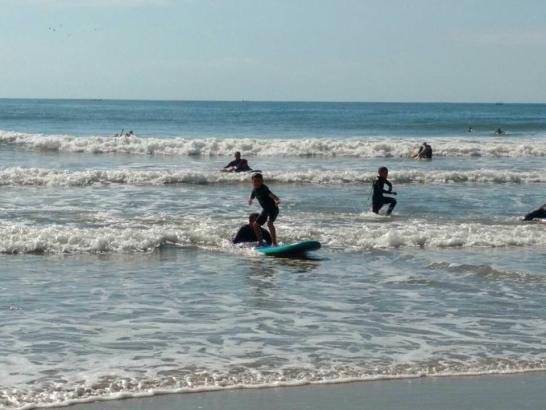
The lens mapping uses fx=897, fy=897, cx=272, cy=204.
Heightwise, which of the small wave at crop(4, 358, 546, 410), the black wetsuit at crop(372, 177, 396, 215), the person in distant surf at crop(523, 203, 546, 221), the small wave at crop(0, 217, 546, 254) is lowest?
the small wave at crop(4, 358, 546, 410)

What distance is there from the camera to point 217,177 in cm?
3152

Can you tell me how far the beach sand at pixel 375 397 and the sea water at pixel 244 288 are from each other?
25 centimetres

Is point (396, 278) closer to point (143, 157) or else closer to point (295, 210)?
point (295, 210)

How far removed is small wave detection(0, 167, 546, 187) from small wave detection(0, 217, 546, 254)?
1019 centimetres

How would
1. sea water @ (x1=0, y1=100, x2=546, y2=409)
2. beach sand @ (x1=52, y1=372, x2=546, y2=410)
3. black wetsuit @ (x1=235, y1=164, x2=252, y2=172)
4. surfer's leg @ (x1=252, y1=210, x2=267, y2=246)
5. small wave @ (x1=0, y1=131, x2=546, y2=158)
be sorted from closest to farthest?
beach sand @ (x1=52, y1=372, x2=546, y2=410) < sea water @ (x1=0, y1=100, x2=546, y2=409) < surfer's leg @ (x1=252, y1=210, x2=267, y2=246) < black wetsuit @ (x1=235, y1=164, x2=252, y2=172) < small wave @ (x1=0, y1=131, x2=546, y2=158)

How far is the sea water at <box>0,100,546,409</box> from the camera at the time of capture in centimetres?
937

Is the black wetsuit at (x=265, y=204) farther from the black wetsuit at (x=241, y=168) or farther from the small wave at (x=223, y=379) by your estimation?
the black wetsuit at (x=241, y=168)

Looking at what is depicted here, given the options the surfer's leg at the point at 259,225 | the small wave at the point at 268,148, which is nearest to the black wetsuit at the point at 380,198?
the surfer's leg at the point at 259,225

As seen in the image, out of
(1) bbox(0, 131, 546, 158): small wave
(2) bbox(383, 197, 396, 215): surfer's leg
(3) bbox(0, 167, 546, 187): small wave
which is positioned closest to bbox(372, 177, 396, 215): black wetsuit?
(2) bbox(383, 197, 396, 215): surfer's leg

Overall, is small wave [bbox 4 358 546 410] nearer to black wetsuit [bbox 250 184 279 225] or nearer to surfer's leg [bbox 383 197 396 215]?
black wetsuit [bbox 250 184 279 225]

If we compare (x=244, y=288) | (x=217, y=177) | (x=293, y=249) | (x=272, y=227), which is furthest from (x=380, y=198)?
(x=217, y=177)

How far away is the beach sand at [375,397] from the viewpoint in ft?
26.4

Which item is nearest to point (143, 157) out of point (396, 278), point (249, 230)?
point (249, 230)

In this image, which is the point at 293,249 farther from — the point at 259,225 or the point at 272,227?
the point at 259,225
